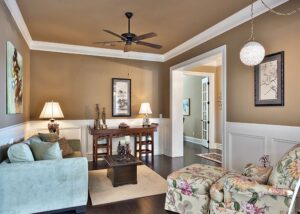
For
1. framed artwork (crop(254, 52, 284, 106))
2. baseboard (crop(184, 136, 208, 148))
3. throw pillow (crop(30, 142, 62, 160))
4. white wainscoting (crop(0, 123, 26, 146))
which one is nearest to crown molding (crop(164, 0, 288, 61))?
framed artwork (crop(254, 52, 284, 106))

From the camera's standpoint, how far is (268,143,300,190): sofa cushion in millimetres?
1720

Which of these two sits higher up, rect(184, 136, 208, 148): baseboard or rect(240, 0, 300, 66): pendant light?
rect(240, 0, 300, 66): pendant light

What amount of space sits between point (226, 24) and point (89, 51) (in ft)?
10.7

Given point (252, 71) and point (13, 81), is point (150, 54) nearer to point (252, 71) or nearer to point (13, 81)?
point (252, 71)

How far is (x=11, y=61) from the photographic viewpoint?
119 inches

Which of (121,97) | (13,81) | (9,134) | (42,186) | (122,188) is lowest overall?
(122,188)

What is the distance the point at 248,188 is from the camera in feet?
6.15

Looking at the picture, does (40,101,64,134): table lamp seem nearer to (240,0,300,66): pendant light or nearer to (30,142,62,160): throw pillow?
(30,142,62,160): throw pillow

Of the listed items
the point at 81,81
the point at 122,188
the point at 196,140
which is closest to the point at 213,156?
the point at 196,140

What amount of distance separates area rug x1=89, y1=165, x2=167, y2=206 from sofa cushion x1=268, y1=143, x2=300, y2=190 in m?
1.77

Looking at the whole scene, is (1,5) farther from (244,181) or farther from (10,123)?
(244,181)

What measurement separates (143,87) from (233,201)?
4152 millimetres

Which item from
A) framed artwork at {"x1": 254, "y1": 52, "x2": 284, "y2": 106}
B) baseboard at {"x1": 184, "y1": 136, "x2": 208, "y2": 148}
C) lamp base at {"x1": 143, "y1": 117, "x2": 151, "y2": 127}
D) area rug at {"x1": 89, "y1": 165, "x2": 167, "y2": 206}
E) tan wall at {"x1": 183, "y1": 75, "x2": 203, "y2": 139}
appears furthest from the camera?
tan wall at {"x1": 183, "y1": 75, "x2": 203, "y2": 139}

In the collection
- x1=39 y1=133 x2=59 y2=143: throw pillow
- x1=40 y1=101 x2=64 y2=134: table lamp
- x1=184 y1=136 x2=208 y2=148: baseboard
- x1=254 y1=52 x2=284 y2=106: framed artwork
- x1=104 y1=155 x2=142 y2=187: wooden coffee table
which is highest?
x1=254 y1=52 x2=284 y2=106: framed artwork
